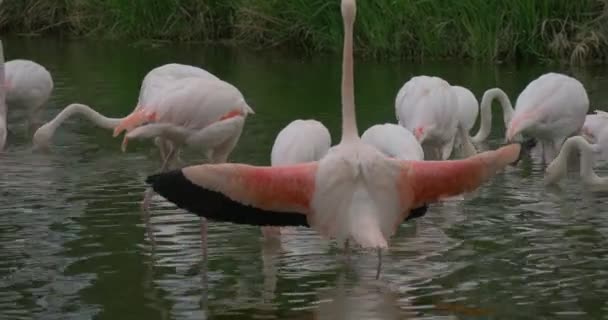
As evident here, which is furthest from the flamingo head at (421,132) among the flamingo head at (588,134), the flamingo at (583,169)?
the flamingo head at (588,134)

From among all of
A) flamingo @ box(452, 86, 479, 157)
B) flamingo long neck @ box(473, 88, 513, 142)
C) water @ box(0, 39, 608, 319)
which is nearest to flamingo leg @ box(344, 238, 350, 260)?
water @ box(0, 39, 608, 319)

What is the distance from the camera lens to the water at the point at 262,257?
20.4ft

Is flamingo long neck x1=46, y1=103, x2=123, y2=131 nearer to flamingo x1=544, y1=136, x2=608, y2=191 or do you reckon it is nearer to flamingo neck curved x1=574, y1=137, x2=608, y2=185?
flamingo x1=544, y1=136, x2=608, y2=191

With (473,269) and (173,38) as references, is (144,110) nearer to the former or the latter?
(473,269)

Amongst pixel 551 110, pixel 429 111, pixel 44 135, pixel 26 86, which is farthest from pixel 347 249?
pixel 26 86

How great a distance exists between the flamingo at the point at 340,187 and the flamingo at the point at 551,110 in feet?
11.0

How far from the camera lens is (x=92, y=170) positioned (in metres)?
10.0

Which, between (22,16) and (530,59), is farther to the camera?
(22,16)

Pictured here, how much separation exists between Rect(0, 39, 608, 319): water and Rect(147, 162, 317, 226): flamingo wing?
0.34 metres

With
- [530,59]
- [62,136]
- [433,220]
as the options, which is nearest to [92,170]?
[62,136]

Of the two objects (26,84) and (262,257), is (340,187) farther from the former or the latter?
(26,84)

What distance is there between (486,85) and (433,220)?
6.70 m

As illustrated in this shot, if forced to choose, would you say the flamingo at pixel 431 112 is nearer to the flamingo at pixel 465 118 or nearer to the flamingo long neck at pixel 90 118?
the flamingo at pixel 465 118

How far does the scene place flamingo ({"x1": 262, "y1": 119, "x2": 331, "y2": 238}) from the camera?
7.81m
